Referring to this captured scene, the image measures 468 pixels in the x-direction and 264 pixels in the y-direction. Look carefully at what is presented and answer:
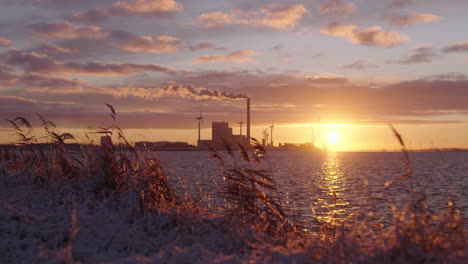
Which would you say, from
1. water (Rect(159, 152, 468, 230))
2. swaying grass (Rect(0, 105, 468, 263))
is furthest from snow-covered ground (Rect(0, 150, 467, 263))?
water (Rect(159, 152, 468, 230))

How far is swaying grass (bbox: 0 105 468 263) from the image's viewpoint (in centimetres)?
514

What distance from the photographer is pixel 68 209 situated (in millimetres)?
8047

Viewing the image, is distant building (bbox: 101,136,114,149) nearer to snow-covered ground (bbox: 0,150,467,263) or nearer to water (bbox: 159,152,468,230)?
snow-covered ground (bbox: 0,150,467,263)

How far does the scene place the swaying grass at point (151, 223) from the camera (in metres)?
5.14

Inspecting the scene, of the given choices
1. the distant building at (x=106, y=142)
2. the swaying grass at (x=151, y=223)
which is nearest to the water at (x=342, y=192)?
the swaying grass at (x=151, y=223)

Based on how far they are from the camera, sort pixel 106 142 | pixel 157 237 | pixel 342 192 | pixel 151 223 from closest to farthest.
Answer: pixel 157 237
pixel 151 223
pixel 106 142
pixel 342 192

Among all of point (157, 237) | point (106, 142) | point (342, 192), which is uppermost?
point (106, 142)

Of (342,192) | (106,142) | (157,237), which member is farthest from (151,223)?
(342,192)

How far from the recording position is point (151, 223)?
7.38 meters

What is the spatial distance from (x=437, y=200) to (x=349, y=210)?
873cm

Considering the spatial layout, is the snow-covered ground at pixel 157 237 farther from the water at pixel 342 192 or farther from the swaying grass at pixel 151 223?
the water at pixel 342 192

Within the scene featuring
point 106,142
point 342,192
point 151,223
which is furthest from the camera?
point 342,192

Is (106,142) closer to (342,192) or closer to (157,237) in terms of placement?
(157,237)

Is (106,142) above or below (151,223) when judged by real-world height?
above
